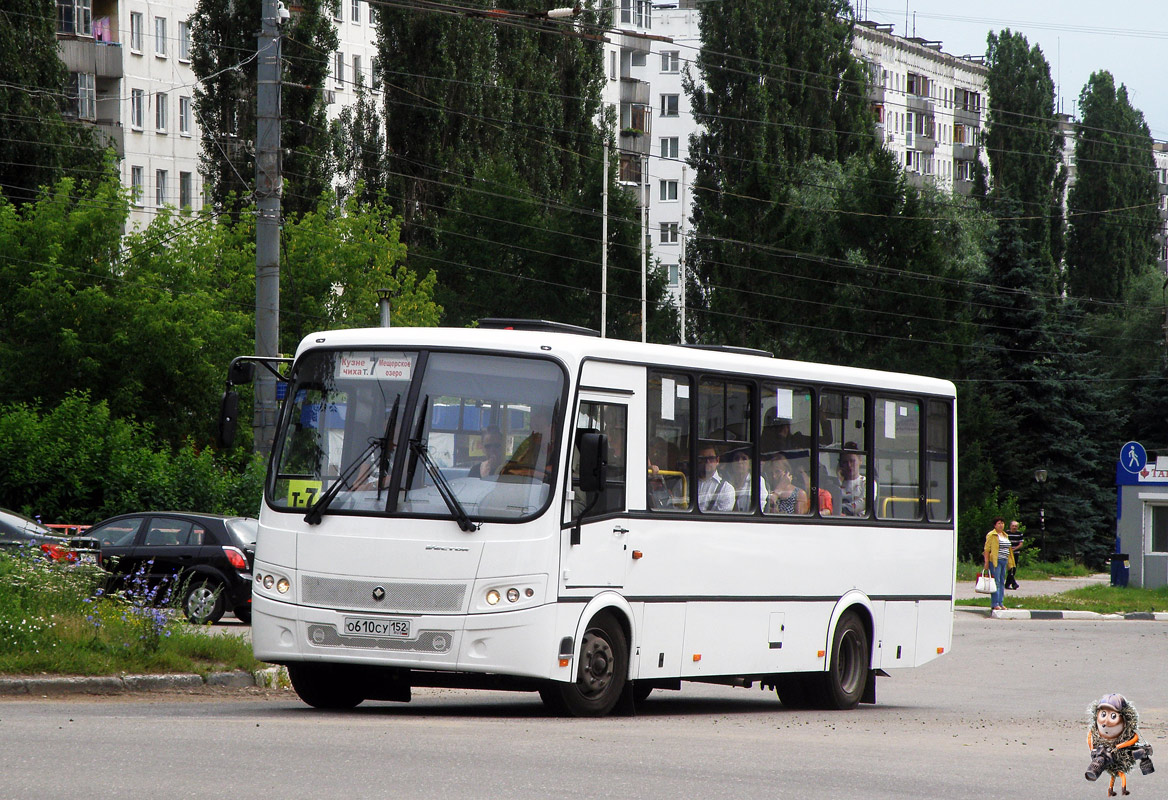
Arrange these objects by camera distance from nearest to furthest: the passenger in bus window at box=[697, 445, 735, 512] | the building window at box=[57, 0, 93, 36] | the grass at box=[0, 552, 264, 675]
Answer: the passenger in bus window at box=[697, 445, 735, 512] < the grass at box=[0, 552, 264, 675] < the building window at box=[57, 0, 93, 36]

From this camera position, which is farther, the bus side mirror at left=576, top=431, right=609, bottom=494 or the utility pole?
the utility pole

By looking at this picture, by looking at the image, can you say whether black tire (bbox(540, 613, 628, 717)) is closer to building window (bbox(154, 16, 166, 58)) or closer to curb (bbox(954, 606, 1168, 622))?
curb (bbox(954, 606, 1168, 622))

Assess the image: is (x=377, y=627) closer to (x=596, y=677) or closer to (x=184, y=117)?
(x=596, y=677)

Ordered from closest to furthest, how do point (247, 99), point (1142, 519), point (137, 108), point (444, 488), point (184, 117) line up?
point (444, 488)
point (1142, 519)
point (247, 99)
point (137, 108)
point (184, 117)

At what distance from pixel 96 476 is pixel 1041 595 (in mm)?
21096

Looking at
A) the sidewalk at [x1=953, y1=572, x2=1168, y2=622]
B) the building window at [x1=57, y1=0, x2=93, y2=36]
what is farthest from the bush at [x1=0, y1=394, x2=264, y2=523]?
the building window at [x1=57, y1=0, x2=93, y2=36]

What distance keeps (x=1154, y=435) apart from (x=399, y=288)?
30.5 metres

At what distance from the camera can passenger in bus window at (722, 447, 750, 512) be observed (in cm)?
1497

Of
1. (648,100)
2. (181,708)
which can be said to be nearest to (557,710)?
(181,708)

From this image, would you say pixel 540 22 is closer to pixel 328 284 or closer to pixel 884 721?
pixel 884 721

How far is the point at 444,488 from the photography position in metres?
12.8

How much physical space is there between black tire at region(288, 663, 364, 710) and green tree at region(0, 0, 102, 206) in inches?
1374

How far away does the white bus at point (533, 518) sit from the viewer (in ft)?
41.7

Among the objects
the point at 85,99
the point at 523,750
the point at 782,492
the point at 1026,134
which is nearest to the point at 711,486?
the point at 782,492
